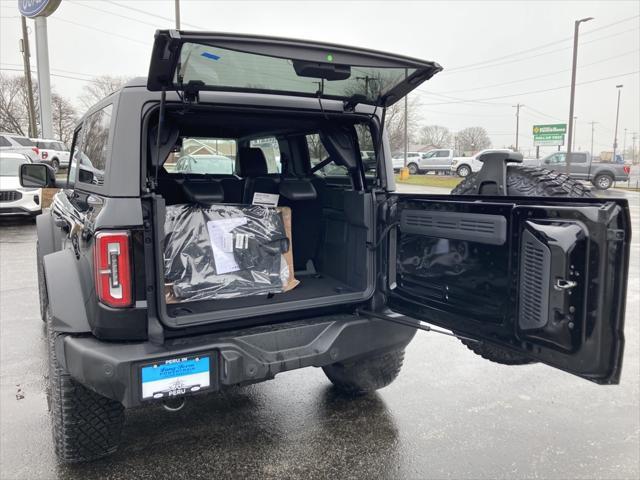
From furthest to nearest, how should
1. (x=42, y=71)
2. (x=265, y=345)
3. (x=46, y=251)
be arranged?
1. (x=42, y=71)
2. (x=46, y=251)
3. (x=265, y=345)

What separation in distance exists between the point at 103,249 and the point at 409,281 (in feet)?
4.96

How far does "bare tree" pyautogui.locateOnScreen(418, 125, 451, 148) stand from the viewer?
9831 cm

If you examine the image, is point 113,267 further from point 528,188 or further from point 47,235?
point 47,235

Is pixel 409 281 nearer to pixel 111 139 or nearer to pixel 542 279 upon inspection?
pixel 542 279

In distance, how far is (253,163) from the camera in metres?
3.99

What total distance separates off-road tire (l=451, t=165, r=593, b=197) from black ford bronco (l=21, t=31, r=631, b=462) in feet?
0.03

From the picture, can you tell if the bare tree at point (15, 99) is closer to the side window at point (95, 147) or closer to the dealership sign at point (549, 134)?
the dealership sign at point (549, 134)

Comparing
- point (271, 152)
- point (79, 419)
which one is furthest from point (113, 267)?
point (271, 152)

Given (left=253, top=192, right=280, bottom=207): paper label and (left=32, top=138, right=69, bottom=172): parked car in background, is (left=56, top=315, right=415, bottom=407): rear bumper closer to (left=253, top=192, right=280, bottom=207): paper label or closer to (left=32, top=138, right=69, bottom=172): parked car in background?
(left=253, top=192, right=280, bottom=207): paper label

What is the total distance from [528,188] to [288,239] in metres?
1.47

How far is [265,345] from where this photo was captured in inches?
98.4

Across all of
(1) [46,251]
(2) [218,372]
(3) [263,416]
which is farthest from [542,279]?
(1) [46,251]

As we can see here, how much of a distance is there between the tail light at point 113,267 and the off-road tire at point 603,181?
27229mm

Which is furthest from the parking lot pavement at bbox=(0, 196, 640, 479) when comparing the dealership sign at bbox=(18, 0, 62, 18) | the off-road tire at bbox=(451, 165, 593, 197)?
the dealership sign at bbox=(18, 0, 62, 18)
